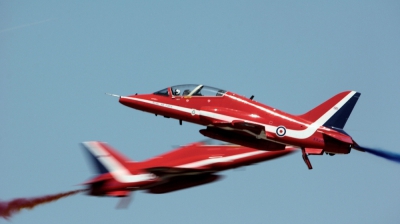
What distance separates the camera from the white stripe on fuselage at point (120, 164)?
45688 mm

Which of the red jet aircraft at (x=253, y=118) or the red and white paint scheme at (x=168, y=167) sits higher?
the red jet aircraft at (x=253, y=118)

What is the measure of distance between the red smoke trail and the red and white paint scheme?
7.36ft

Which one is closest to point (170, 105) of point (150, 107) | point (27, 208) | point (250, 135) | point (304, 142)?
point (150, 107)

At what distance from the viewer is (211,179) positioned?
47.4 m

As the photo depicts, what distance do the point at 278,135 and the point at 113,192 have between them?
39.3ft

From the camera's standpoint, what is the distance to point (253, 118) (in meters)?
41.6

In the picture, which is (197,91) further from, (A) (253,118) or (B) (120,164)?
(B) (120,164)

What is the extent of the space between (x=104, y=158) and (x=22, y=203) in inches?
222

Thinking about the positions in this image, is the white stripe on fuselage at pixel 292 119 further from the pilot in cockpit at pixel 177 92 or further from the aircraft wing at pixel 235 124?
the pilot in cockpit at pixel 177 92

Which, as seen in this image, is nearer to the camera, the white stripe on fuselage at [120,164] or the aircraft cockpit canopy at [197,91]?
the aircraft cockpit canopy at [197,91]

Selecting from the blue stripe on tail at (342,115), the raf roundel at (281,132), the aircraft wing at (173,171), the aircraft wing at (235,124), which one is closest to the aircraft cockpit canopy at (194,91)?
the aircraft wing at (235,124)

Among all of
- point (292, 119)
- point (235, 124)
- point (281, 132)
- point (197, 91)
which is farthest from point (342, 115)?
point (197, 91)

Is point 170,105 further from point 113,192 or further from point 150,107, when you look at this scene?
point 113,192

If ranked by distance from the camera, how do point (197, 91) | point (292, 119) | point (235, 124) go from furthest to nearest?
point (197, 91)
point (292, 119)
point (235, 124)
